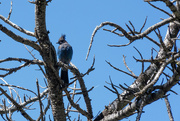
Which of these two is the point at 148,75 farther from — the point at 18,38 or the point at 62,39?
the point at 62,39

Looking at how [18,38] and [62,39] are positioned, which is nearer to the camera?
[18,38]

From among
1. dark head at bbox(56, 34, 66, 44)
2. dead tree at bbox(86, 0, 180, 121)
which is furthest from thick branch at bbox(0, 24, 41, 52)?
dark head at bbox(56, 34, 66, 44)

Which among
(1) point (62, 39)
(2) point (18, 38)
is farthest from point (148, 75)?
(1) point (62, 39)

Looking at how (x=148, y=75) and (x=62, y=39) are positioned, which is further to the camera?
(x=62, y=39)

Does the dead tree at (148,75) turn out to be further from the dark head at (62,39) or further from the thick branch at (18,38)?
the dark head at (62,39)

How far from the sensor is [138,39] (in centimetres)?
280

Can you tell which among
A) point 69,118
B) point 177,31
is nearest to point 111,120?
point 69,118

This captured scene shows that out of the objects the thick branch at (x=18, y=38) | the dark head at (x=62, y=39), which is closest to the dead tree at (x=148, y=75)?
the thick branch at (x=18, y=38)

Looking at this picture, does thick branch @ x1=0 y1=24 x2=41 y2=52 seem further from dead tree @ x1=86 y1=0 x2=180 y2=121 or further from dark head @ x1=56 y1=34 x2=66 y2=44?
dark head @ x1=56 y1=34 x2=66 y2=44

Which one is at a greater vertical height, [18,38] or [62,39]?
[62,39]

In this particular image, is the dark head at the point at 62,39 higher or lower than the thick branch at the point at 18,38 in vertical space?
higher

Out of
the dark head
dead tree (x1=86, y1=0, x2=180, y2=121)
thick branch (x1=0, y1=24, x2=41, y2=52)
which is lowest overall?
dead tree (x1=86, y1=0, x2=180, y2=121)

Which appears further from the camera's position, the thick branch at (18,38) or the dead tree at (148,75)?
the thick branch at (18,38)

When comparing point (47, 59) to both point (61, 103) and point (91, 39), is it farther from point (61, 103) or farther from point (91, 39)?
point (91, 39)
